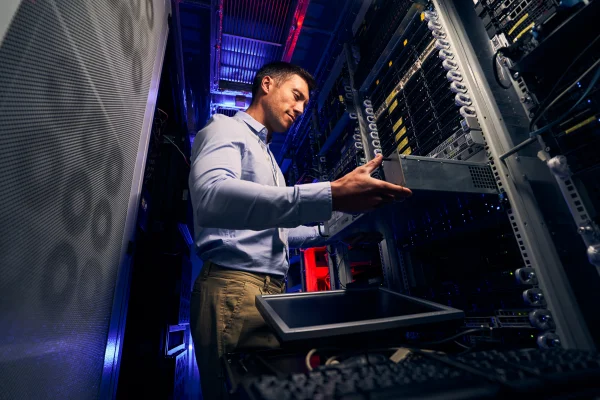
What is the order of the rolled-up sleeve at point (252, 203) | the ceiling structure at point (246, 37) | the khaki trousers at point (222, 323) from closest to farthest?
the rolled-up sleeve at point (252, 203) → the khaki trousers at point (222, 323) → the ceiling structure at point (246, 37)

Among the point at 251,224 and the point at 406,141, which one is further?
the point at 406,141

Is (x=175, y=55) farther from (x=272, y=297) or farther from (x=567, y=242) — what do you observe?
(x=567, y=242)

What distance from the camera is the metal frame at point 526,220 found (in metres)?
0.91

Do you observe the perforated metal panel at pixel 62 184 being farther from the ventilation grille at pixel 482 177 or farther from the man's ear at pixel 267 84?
the ventilation grille at pixel 482 177

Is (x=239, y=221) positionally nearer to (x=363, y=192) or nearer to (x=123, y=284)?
(x=363, y=192)

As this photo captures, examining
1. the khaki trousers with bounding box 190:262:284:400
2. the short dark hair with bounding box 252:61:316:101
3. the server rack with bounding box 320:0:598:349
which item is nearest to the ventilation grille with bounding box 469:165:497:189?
the server rack with bounding box 320:0:598:349

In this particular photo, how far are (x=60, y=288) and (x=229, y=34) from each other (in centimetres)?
285

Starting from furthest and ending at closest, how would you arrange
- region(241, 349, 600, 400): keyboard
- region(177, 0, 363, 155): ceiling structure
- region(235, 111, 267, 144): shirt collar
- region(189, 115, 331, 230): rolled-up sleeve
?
region(177, 0, 363, 155): ceiling structure → region(235, 111, 267, 144): shirt collar → region(189, 115, 331, 230): rolled-up sleeve → region(241, 349, 600, 400): keyboard

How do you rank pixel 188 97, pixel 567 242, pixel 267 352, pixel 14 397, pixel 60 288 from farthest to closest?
pixel 188 97 → pixel 567 242 → pixel 267 352 → pixel 60 288 → pixel 14 397

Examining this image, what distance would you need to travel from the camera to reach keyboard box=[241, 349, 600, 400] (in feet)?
1.18

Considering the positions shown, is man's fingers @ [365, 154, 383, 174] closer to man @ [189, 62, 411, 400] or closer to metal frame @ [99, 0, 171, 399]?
man @ [189, 62, 411, 400]

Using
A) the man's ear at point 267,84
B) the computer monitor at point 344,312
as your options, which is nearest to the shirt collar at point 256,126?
the man's ear at point 267,84

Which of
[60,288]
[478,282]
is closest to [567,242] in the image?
[478,282]

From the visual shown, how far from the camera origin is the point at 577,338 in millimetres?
893
